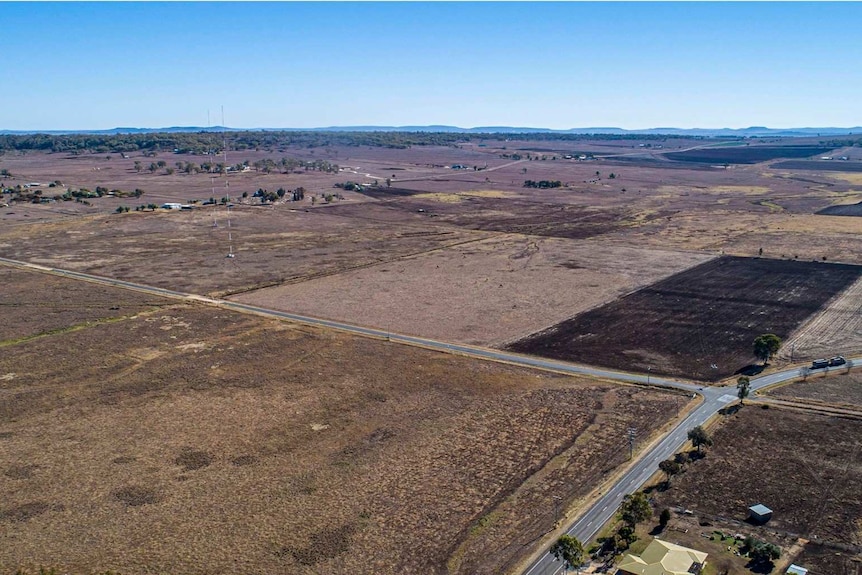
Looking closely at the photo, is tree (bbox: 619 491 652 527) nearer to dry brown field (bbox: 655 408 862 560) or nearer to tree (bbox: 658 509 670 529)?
tree (bbox: 658 509 670 529)

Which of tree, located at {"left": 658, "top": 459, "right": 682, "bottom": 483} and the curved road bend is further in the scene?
tree, located at {"left": 658, "top": 459, "right": 682, "bottom": 483}

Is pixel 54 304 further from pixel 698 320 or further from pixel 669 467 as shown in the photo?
pixel 698 320

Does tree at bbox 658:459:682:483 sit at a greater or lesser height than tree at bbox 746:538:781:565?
greater

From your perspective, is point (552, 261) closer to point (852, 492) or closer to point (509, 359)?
point (509, 359)

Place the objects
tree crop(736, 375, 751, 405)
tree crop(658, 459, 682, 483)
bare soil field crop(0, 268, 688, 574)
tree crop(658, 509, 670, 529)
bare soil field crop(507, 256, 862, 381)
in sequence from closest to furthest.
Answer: bare soil field crop(0, 268, 688, 574), tree crop(658, 509, 670, 529), tree crop(658, 459, 682, 483), tree crop(736, 375, 751, 405), bare soil field crop(507, 256, 862, 381)

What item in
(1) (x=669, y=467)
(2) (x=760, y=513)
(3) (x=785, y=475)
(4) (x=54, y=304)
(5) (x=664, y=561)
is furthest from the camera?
(4) (x=54, y=304)

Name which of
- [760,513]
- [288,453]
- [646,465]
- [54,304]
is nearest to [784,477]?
[760,513]

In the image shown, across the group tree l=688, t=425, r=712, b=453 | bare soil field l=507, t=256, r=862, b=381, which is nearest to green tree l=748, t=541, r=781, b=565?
tree l=688, t=425, r=712, b=453

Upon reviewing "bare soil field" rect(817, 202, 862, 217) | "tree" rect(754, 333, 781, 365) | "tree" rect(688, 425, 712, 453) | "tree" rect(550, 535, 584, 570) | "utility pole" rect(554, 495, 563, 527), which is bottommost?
"utility pole" rect(554, 495, 563, 527)
